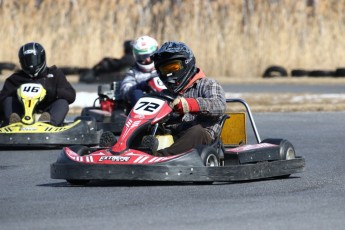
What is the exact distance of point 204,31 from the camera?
25766 mm

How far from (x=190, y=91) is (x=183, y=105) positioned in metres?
0.54

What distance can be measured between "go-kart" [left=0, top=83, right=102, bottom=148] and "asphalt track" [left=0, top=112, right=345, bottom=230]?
1894mm

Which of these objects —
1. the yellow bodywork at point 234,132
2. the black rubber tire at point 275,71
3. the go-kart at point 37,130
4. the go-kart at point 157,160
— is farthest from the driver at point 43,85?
the black rubber tire at point 275,71

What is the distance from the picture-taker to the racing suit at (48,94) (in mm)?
12711

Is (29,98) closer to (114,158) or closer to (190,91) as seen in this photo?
(190,91)

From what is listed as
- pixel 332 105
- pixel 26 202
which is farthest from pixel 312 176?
pixel 332 105

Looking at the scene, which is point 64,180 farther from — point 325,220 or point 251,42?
point 251,42

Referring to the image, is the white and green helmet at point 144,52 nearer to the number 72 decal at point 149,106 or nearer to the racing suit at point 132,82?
the racing suit at point 132,82

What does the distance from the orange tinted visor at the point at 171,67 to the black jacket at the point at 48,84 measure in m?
4.05

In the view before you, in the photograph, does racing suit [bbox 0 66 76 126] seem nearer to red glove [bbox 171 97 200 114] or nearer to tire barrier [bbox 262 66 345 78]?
red glove [bbox 171 97 200 114]

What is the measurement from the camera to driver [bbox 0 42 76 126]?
12.7 meters

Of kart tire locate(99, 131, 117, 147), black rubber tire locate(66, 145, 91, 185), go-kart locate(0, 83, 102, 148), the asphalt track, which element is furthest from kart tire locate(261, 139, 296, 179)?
go-kart locate(0, 83, 102, 148)

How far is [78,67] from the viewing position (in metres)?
25.6

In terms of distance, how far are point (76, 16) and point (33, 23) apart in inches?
40.4
